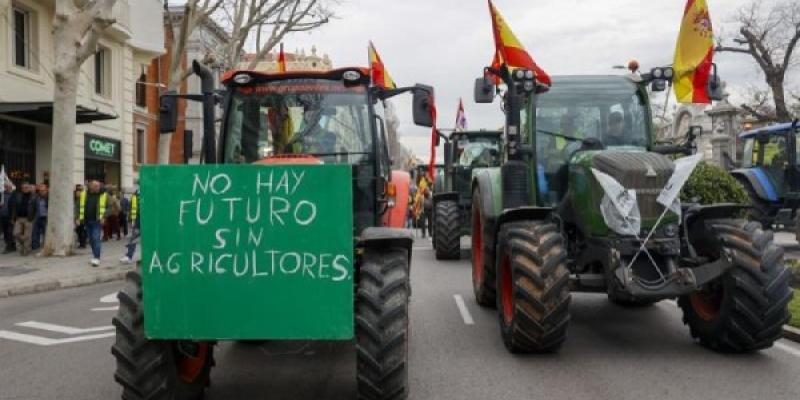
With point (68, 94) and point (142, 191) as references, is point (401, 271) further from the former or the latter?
point (68, 94)

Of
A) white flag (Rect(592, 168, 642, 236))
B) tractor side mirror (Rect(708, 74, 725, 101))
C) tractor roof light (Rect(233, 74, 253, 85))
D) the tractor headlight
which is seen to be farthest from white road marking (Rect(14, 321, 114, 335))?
tractor side mirror (Rect(708, 74, 725, 101))

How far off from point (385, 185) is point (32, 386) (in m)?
3.35

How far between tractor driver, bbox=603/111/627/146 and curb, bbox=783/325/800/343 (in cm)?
242

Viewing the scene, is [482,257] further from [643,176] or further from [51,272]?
[51,272]

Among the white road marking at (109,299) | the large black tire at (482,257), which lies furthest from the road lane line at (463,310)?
the white road marking at (109,299)

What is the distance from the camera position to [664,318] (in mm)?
8719

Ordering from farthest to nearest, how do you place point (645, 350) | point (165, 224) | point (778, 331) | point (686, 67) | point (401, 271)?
point (686, 67), point (645, 350), point (778, 331), point (401, 271), point (165, 224)

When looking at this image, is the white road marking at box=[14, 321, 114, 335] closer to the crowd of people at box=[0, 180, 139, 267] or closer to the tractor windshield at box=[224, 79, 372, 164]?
the tractor windshield at box=[224, 79, 372, 164]

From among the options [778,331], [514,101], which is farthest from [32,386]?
[778,331]

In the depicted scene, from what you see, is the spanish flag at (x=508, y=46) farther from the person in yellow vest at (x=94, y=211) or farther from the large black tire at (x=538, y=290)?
the person in yellow vest at (x=94, y=211)

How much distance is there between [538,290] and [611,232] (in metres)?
0.89

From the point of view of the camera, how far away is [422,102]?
23.1 ft

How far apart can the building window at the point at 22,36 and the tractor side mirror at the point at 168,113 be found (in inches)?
623

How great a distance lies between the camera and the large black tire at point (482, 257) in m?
8.97
